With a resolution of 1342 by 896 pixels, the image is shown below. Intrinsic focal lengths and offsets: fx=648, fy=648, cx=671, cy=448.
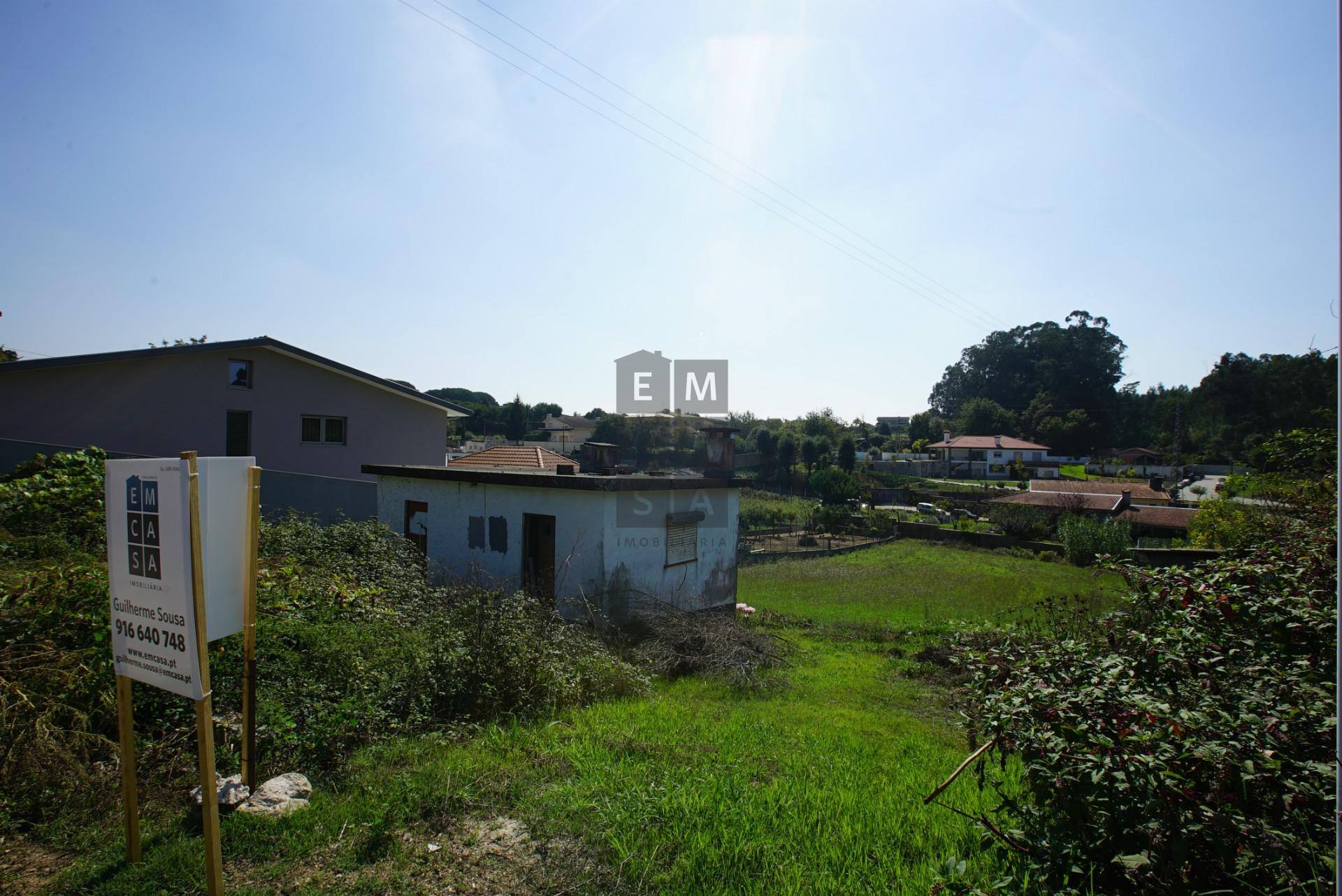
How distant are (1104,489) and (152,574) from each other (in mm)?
48365

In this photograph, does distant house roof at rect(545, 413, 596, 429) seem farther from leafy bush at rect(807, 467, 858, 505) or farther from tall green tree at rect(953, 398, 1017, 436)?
tall green tree at rect(953, 398, 1017, 436)

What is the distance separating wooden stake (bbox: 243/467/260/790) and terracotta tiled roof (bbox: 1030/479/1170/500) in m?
43.9

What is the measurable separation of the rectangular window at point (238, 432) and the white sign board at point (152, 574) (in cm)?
1709

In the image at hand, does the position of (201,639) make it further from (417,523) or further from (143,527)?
(417,523)

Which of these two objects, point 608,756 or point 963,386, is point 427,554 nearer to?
point 608,756

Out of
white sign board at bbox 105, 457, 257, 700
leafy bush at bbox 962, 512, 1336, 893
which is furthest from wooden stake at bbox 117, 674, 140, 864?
leafy bush at bbox 962, 512, 1336, 893

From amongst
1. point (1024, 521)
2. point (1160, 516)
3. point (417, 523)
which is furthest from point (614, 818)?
point (1160, 516)

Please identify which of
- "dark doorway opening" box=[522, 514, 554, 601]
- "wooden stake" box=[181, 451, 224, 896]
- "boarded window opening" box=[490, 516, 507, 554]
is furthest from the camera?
"boarded window opening" box=[490, 516, 507, 554]

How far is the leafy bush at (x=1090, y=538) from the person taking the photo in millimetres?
28328

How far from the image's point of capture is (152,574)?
128 inches

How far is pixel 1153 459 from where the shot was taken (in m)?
67.8

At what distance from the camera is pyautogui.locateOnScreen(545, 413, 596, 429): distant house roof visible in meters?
65.9

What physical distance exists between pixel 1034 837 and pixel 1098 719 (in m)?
0.58

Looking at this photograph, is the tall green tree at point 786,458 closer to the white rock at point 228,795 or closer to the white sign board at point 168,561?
the white rock at point 228,795
